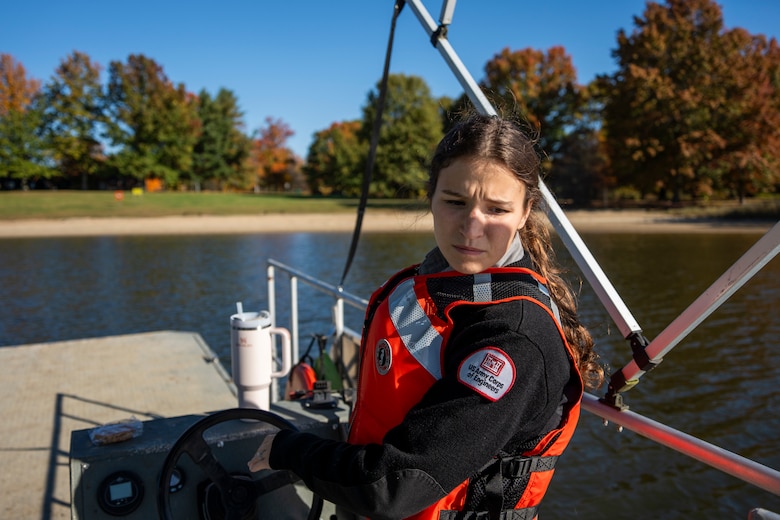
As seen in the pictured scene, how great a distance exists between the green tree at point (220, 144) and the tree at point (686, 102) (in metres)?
40.2

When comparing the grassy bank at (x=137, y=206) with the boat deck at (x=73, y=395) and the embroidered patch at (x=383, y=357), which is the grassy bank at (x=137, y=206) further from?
A: the embroidered patch at (x=383, y=357)

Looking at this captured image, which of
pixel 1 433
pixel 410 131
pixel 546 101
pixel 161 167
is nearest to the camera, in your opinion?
pixel 1 433

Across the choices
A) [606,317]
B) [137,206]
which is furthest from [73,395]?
[137,206]

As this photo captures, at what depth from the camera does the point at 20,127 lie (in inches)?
2181

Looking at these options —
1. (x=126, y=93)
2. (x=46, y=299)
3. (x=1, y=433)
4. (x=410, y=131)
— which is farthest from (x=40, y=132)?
(x=1, y=433)

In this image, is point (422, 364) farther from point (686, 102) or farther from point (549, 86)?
point (549, 86)

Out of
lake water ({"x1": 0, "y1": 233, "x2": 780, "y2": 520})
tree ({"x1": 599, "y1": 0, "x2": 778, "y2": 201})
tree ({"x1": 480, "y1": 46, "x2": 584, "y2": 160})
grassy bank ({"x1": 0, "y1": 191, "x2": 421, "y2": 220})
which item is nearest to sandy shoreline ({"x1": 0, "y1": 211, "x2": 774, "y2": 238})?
grassy bank ({"x1": 0, "y1": 191, "x2": 421, "y2": 220})

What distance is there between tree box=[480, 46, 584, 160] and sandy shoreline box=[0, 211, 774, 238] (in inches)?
492

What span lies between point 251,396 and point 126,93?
65.9m

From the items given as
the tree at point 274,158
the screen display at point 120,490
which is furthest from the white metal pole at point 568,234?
the tree at point 274,158

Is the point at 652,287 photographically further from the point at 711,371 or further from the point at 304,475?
the point at 304,475

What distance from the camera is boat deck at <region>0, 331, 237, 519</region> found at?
12.6 feet

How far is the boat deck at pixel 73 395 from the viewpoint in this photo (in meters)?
3.85

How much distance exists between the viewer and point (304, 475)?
1.49 meters
